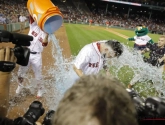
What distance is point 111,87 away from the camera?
1.06 m

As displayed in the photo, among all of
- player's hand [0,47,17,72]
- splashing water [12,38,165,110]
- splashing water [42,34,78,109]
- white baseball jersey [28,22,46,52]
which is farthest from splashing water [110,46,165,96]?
player's hand [0,47,17,72]

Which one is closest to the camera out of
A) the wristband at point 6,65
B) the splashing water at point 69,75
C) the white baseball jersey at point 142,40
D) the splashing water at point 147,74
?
the wristband at point 6,65

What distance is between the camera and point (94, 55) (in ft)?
13.3

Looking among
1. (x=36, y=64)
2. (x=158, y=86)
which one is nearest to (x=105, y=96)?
(x=36, y=64)

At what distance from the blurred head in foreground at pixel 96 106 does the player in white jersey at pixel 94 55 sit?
2762 millimetres

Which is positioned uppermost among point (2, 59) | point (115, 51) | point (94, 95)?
point (94, 95)

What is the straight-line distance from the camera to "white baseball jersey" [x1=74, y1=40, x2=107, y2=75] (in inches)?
154

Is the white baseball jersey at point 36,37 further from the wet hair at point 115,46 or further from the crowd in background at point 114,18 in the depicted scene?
the crowd in background at point 114,18

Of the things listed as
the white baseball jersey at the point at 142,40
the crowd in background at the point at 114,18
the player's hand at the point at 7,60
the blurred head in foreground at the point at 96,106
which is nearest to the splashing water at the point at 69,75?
the white baseball jersey at the point at 142,40

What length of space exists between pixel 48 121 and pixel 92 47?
254cm

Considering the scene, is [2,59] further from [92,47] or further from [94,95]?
[92,47]

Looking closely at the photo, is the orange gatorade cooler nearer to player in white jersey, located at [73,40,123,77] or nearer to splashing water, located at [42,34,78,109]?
player in white jersey, located at [73,40,123,77]

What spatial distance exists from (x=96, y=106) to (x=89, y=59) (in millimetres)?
3017

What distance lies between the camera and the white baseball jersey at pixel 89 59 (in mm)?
3924
